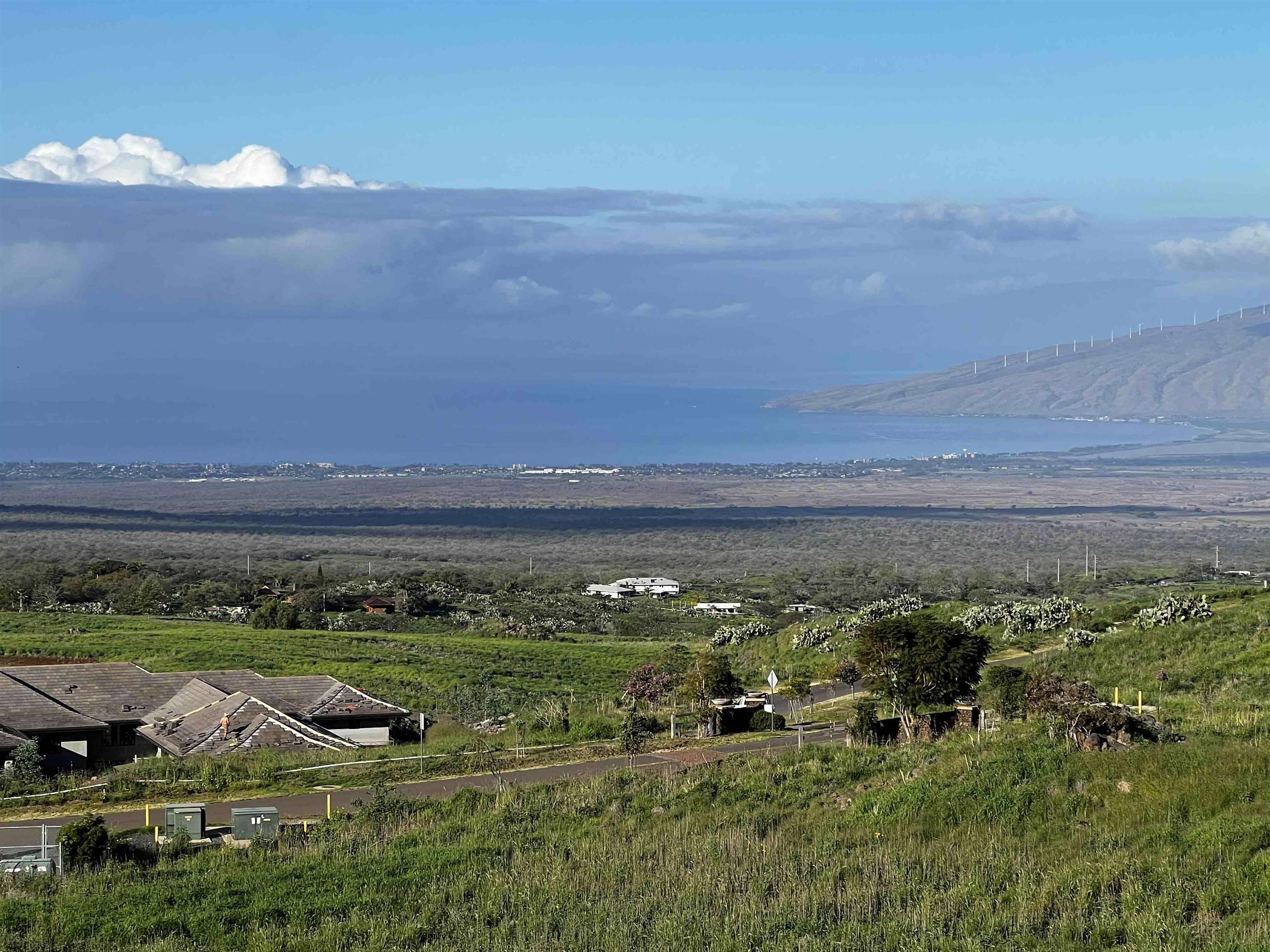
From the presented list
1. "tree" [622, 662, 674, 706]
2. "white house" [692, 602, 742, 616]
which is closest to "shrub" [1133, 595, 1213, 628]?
"tree" [622, 662, 674, 706]

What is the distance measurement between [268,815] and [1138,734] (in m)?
10.4

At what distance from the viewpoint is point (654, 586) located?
81.4 m

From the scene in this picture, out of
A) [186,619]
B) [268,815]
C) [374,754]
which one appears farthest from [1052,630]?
[186,619]

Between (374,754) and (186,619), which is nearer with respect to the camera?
(374,754)

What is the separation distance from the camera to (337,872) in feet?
53.7

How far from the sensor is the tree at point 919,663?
25.1 metres

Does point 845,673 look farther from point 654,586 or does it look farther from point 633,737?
point 654,586

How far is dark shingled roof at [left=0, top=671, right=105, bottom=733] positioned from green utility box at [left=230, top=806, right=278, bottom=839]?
11.3 meters

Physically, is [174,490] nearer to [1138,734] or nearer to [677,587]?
[677,587]

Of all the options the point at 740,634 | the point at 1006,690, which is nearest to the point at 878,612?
the point at 740,634

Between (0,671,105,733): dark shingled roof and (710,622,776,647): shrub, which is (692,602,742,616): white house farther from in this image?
(0,671,105,733): dark shingled roof

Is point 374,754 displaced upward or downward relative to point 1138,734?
downward

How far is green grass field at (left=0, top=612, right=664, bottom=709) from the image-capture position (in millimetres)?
41531

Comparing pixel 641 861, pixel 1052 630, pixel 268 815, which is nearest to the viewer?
pixel 641 861
